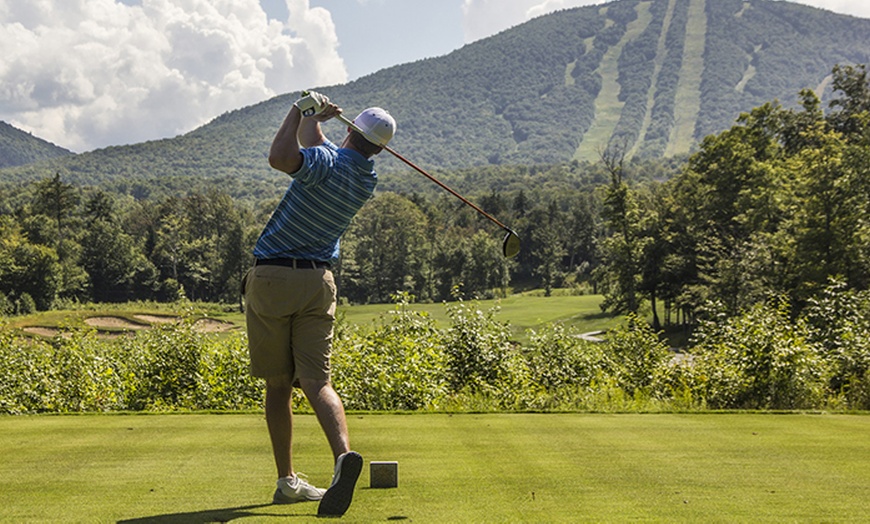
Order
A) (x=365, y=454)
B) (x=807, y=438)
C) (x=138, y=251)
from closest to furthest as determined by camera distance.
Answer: (x=365, y=454), (x=807, y=438), (x=138, y=251)

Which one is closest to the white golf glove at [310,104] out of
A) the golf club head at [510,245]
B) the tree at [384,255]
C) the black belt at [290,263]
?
the black belt at [290,263]

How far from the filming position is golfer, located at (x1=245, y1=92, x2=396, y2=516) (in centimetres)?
443

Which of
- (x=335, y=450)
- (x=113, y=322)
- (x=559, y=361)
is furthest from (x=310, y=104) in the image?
(x=113, y=322)

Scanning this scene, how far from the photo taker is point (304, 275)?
453cm

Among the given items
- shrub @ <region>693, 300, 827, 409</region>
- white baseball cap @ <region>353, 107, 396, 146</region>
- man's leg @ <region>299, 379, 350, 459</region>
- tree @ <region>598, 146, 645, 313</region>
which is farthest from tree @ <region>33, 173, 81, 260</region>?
man's leg @ <region>299, 379, 350, 459</region>

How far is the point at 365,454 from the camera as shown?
596 cm

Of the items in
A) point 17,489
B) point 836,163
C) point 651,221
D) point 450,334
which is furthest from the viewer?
point 651,221

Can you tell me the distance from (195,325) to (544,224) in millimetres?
104976

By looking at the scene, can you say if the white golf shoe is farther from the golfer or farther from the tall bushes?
the tall bushes

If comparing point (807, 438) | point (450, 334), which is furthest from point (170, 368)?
point (807, 438)

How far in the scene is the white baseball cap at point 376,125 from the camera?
4637 mm

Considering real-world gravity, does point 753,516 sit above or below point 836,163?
below

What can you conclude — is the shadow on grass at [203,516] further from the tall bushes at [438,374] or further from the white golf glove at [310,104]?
the tall bushes at [438,374]

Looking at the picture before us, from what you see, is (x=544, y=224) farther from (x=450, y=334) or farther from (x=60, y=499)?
(x=60, y=499)
